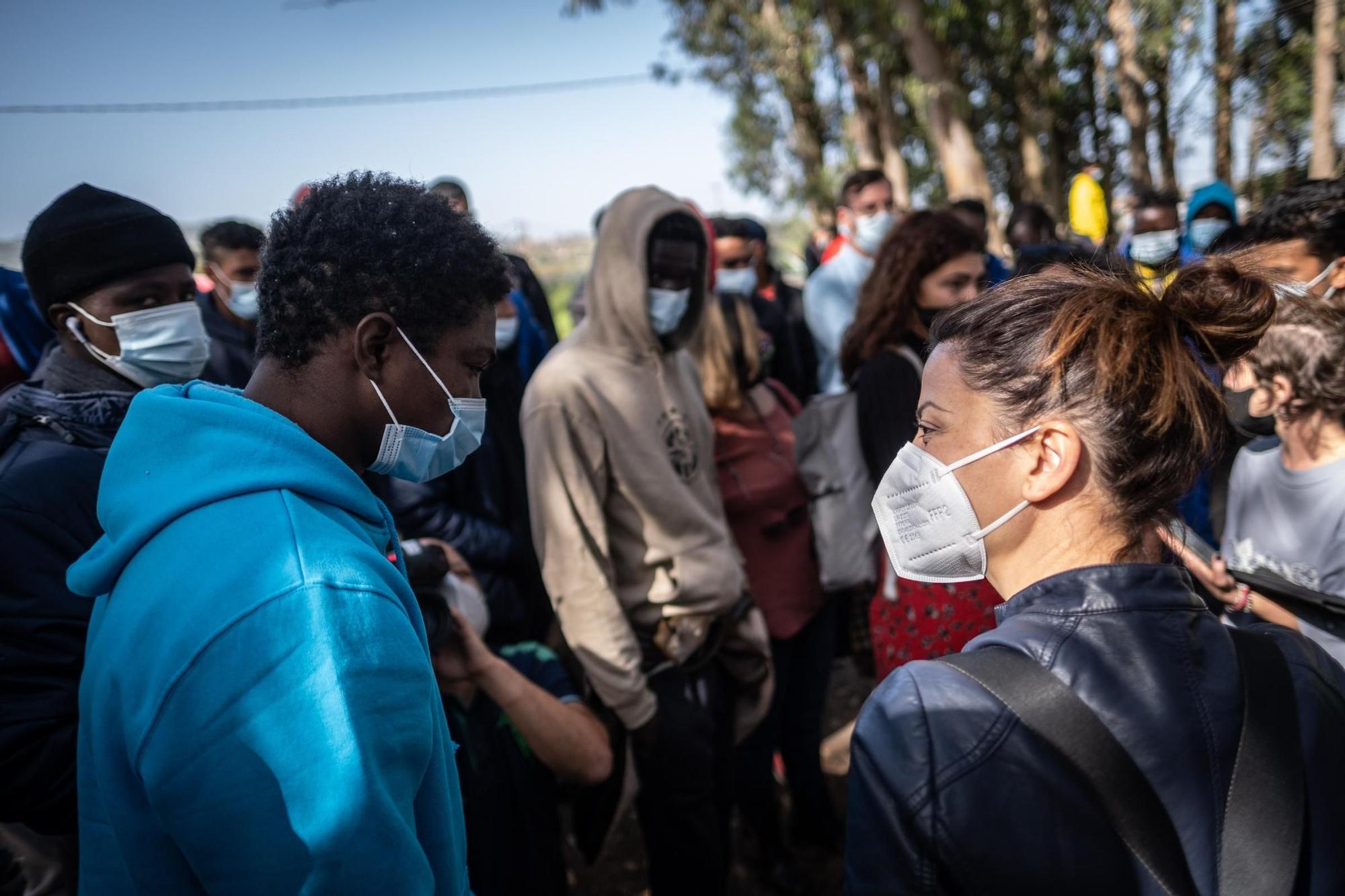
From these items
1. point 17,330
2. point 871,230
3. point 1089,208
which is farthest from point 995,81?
point 17,330

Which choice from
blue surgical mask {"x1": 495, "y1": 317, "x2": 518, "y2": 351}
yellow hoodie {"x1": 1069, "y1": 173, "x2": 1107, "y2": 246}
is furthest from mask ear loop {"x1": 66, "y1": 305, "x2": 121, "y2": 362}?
yellow hoodie {"x1": 1069, "y1": 173, "x2": 1107, "y2": 246}

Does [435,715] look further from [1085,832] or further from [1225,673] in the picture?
[1225,673]

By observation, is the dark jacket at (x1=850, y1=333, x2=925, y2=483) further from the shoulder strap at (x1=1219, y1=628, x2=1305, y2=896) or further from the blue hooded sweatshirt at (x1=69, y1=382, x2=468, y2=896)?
the blue hooded sweatshirt at (x1=69, y1=382, x2=468, y2=896)

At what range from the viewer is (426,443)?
1.37 metres

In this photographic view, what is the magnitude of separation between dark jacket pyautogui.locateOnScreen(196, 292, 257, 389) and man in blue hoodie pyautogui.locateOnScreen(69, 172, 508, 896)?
8.58 feet

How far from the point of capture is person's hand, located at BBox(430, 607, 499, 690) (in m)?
1.95

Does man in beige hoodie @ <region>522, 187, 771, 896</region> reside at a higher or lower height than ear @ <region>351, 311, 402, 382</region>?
lower

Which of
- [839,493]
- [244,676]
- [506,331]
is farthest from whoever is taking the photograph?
[506,331]

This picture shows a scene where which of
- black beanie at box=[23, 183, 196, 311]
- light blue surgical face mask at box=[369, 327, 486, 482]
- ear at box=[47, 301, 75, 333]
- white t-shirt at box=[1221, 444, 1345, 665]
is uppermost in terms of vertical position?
black beanie at box=[23, 183, 196, 311]

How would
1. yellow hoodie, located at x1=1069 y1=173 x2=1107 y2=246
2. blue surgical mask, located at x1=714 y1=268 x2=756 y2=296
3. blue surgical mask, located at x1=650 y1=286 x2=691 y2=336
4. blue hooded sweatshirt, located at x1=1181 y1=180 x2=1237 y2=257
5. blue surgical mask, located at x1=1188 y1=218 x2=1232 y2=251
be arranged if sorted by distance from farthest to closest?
yellow hoodie, located at x1=1069 y1=173 x2=1107 y2=246
blue hooded sweatshirt, located at x1=1181 y1=180 x2=1237 y2=257
blue surgical mask, located at x1=1188 y1=218 x2=1232 y2=251
blue surgical mask, located at x1=714 y1=268 x2=756 y2=296
blue surgical mask, located at x1=650 y1=286 x2=691 y2=336

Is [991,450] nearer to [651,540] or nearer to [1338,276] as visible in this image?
[651,540]

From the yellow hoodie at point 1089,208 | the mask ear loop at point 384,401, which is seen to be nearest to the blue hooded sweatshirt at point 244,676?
the mask ear loop at point 384,401

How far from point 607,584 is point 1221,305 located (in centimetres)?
160

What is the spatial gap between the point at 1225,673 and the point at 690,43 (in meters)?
20.0
